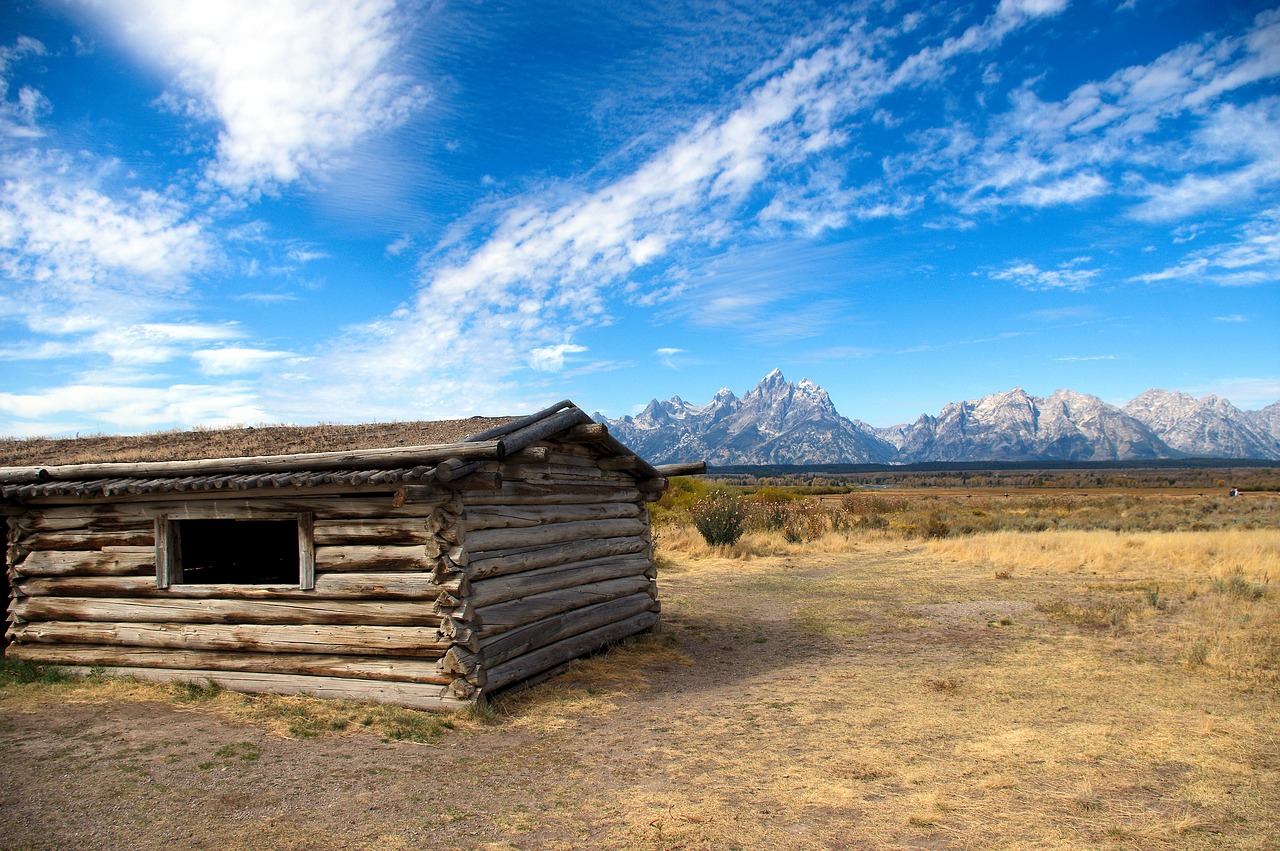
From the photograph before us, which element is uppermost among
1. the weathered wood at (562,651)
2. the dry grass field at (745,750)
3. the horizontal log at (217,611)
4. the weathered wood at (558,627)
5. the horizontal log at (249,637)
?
the horizontal log at (217,611)

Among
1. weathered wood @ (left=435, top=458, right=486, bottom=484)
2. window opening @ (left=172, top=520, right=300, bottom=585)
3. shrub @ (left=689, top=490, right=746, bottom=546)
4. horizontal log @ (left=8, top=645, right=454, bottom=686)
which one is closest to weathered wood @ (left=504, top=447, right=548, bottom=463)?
weathered wood @ (left=435, top=458, right=486, bottom=484)

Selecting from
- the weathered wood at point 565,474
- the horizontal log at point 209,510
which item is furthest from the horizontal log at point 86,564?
the weathered wood at point 565,474

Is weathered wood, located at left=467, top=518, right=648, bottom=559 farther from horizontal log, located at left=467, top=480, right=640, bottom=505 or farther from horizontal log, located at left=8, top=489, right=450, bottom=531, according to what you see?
horizontal log, located at left=8, top=489, right=450, bottom=531

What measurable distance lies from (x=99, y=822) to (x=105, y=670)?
15.0 feet

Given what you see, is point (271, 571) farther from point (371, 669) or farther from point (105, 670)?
point (371, 669)

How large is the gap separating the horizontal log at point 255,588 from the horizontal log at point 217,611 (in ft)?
0.20

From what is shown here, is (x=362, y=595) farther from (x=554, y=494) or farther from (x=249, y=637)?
(x=554, y=494)

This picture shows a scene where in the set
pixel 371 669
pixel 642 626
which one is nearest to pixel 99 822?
pixel 371 669

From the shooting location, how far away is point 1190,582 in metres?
14.6

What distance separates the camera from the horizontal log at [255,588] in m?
7.28

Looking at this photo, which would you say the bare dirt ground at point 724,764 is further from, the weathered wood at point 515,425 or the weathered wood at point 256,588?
the weathered wood at point 515,425

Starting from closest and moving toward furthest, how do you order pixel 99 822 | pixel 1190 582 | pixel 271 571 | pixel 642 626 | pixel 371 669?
1. pixel 99 822
2. pixel 371 669
3. pixel 642 626
4. pixel 271 571
5. pixel 1190 582

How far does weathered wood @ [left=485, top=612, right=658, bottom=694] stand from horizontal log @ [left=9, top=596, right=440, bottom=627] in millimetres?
868

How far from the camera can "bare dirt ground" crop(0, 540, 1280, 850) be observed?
4727 mm
